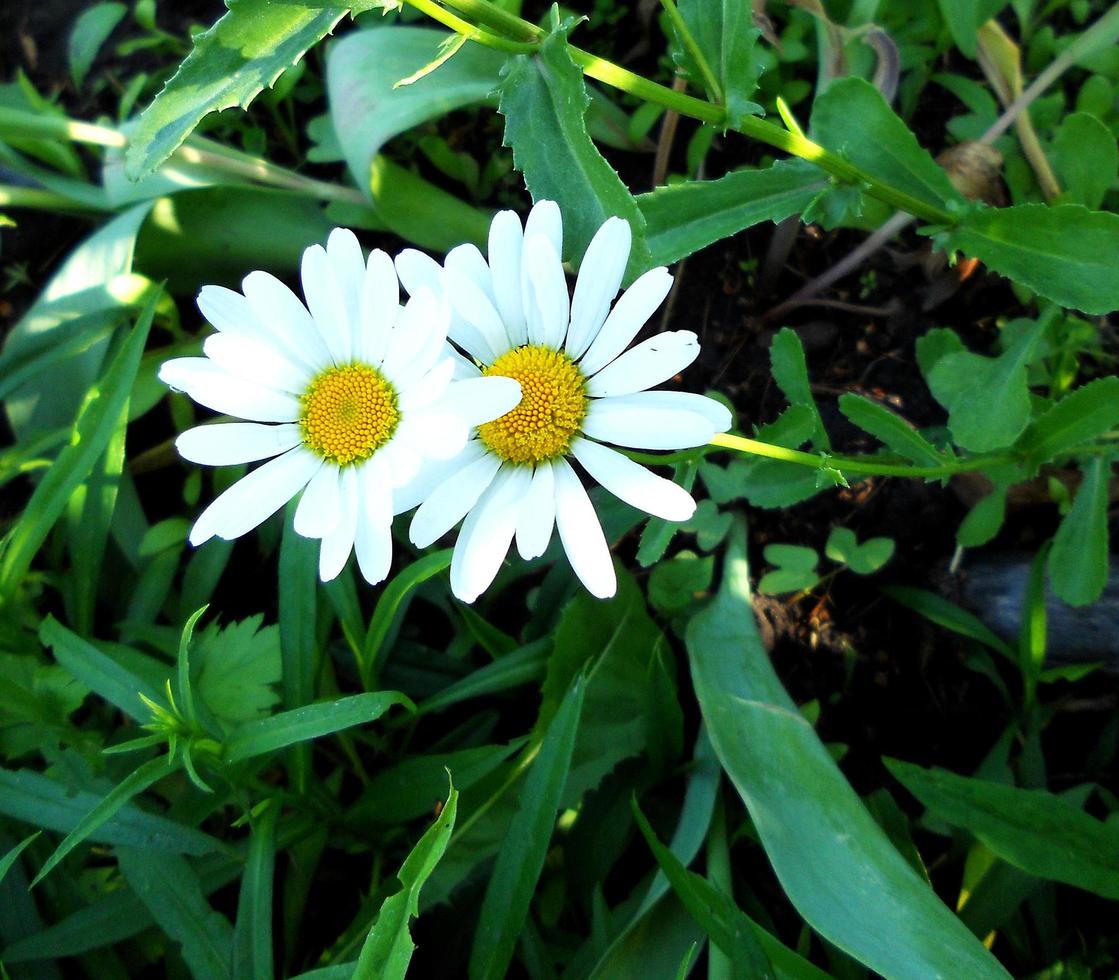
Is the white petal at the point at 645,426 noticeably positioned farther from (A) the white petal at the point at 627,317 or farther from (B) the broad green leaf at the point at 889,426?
(B) the broad green leaf at the point at 889,426

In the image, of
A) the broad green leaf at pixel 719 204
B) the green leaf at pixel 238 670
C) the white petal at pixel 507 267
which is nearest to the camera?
the white petal at pixel 507 267

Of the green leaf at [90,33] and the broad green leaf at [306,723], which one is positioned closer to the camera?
the broad green leaf at [306,723]

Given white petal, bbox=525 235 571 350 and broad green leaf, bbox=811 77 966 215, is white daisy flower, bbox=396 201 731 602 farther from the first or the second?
broad green leaf, bbox=811 77 966 215

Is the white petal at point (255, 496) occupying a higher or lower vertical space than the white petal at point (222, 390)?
lower

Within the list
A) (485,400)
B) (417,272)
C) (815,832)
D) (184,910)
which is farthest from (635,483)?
(184,910)

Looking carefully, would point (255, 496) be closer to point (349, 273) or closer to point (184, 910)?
point (349, 273)

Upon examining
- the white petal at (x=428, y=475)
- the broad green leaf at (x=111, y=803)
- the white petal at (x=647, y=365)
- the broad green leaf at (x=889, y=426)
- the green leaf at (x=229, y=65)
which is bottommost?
the broad green leaf at (x=111, y=803)

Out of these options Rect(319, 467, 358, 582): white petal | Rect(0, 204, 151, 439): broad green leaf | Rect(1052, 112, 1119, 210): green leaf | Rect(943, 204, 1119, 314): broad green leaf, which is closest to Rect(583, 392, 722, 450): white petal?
Rect(319, 467, 358, 582): white petal

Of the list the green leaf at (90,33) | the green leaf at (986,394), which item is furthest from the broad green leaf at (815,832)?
the green leaf at (90,33)
